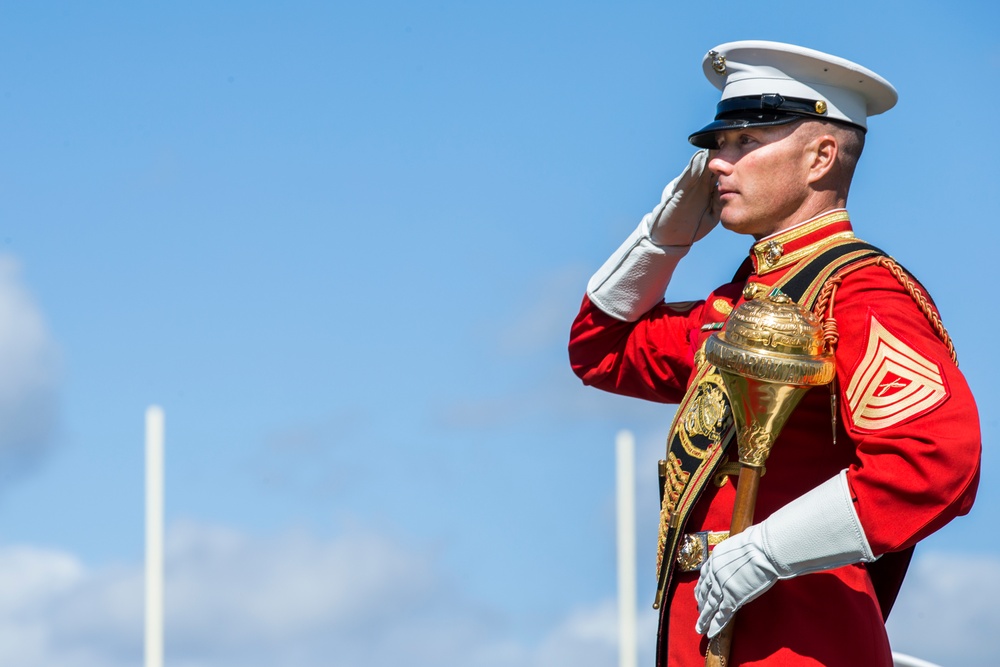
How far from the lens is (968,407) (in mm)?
4598

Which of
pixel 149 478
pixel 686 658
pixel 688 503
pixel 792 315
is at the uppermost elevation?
pixel 149 478

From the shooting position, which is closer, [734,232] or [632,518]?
[734,232]

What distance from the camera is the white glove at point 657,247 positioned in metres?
5.84

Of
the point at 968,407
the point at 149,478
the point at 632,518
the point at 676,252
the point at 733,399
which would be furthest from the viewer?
the point at 149,478

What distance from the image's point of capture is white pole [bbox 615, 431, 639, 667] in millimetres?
8157

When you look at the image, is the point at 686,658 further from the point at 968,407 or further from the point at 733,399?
the point at 968,407

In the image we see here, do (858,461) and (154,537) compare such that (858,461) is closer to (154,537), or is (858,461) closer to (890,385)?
(890,385)

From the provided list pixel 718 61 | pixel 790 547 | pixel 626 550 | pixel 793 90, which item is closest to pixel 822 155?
pixel 793 90

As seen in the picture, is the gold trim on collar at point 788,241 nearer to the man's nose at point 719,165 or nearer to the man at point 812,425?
the man at point 812,425

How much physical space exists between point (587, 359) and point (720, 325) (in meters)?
0.81

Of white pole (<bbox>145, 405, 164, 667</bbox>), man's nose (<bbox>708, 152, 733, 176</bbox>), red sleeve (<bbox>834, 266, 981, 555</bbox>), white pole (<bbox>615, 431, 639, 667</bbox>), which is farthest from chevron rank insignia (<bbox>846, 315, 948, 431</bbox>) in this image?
white pole (<bbox>145, 405, 164, 667</bbox>)

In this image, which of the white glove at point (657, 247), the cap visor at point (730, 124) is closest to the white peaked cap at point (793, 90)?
the cap visor at point (730, 124)

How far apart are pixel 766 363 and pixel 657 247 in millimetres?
1336

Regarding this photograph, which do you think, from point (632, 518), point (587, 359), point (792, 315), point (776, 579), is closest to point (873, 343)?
point (792, 315)
